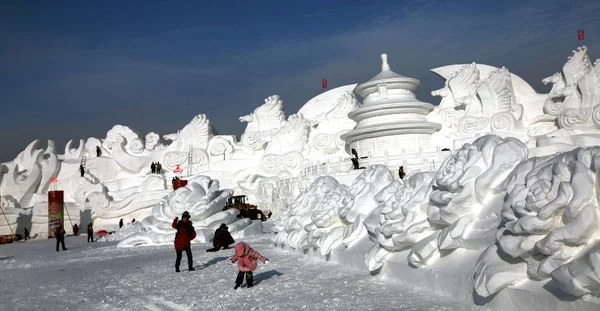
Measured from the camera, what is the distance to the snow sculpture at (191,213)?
14117mm

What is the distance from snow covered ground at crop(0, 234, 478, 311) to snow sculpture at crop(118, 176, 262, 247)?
366 centimetres

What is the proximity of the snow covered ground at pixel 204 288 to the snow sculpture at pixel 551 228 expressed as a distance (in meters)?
0.54

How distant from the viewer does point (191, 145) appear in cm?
2705

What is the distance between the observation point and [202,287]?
688 cm

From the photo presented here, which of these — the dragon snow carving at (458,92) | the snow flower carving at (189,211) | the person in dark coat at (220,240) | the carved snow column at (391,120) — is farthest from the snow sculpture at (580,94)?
the person in dark coat at (220,240)

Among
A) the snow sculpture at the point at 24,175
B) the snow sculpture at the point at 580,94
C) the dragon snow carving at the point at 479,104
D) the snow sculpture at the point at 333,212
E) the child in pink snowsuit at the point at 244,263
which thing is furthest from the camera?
the snow sculpture at the point at 24,175

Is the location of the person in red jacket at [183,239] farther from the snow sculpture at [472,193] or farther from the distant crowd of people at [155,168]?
the distant crowd of people at [155,168]

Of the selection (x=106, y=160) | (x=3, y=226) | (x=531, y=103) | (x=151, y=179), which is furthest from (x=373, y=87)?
(x=3, y=226)

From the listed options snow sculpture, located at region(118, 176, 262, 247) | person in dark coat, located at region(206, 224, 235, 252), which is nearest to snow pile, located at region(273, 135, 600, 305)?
person in dark coat, located at region(206, 224, 235, 252)

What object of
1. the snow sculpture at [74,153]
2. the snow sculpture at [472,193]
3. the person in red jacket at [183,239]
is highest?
the snow sculpture at [74,153]

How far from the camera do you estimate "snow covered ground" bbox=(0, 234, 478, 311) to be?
5227 millimetres

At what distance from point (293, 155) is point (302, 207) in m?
13.7

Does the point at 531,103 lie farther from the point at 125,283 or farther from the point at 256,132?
the point at 125,283

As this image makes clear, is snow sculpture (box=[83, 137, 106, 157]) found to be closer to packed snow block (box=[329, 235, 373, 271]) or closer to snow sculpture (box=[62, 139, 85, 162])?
snow sculpture (box=[62, 139, 85, 162])
